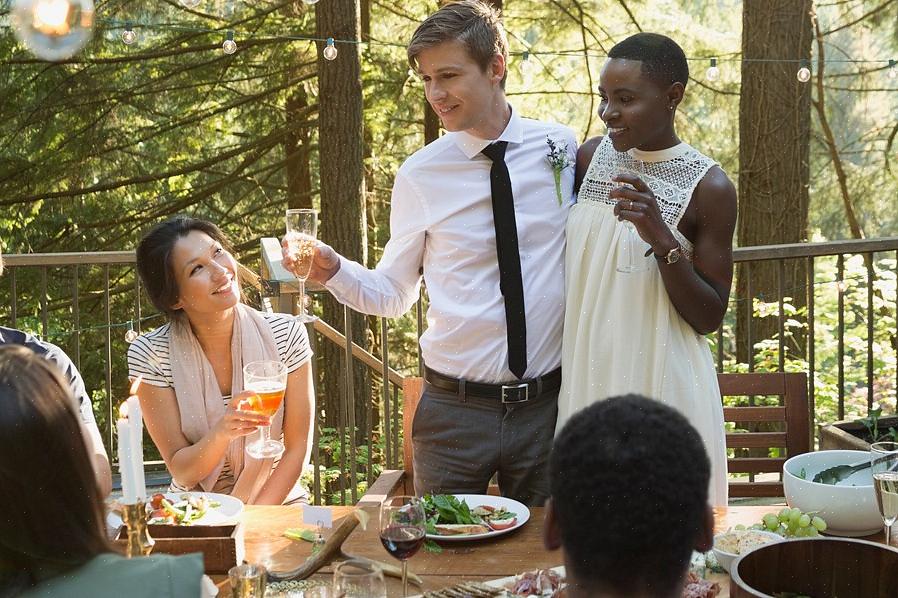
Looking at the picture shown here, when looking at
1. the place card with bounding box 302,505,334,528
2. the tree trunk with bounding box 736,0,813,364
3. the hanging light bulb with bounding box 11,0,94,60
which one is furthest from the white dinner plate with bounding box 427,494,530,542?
the tree trunk with bounding box 736,0,813,364

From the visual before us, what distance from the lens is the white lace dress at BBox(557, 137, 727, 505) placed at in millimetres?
2438

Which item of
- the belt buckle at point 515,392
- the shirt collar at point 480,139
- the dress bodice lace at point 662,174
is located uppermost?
the shirt collar at point 480,139

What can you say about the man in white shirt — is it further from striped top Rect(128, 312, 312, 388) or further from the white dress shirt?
striped top Rect(128, 312, 312, 388)

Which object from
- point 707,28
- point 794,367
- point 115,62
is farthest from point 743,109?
point 115,62

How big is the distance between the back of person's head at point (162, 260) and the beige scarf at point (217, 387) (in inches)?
4.5

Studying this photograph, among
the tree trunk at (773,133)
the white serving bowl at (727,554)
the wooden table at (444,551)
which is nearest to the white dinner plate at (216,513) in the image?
the wooden table at (444,551)

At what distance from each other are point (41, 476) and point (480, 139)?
1.71 m

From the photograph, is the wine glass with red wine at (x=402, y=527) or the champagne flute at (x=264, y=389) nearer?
the wine glass with red wine at (x=402, y=527)

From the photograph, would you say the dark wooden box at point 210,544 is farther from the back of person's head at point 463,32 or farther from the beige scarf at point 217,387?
the back of person's head at point 463,32

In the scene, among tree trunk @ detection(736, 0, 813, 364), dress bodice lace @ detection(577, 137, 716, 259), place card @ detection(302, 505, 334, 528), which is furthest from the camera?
tree trunk @ detection(736, 0, 813, 364)

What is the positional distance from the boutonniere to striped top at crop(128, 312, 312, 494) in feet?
3.22

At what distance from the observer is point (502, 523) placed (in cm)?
214

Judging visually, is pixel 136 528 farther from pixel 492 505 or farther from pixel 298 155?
pixel 298 155

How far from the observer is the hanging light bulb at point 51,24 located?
3912 mm
